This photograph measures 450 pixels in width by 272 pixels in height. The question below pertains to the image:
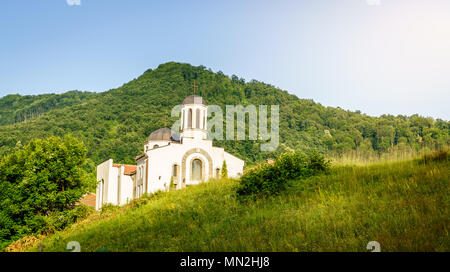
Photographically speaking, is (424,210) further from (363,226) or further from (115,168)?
(115,168)

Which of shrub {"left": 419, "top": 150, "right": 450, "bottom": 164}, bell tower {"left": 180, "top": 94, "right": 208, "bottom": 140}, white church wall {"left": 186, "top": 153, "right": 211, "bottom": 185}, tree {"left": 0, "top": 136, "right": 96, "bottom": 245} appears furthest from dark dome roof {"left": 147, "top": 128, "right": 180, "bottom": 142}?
shrub {"left": 419, "top": 150, "right": 450, "bottom": 164}

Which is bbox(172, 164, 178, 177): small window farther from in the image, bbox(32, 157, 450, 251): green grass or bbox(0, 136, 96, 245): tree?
bbox(32, 157, 450, 251): green grass

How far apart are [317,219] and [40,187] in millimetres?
24022

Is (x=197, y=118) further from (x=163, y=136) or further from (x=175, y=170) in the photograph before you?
(x=175, y=170)

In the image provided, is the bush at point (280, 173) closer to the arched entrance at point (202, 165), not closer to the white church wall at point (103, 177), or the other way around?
the arched entrance at point (202, 165)

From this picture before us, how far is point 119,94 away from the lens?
99062 millimetres

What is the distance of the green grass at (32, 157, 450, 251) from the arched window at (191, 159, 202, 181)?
16.1 metres

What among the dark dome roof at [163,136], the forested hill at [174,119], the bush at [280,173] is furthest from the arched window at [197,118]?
the bush at [280,173]

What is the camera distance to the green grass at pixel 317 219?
9.07 m

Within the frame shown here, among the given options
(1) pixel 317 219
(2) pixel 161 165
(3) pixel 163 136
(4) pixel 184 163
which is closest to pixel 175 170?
(4) pixel 184 163

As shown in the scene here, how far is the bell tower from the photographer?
3575cm

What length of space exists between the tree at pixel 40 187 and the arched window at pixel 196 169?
8.40 metres
